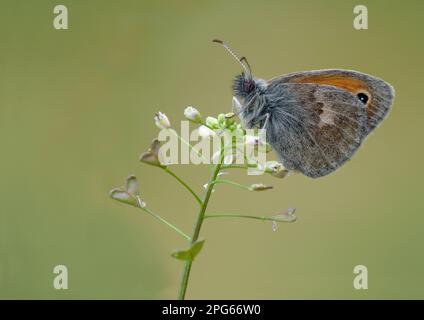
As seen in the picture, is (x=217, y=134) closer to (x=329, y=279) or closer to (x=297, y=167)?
(x=297, y=167)

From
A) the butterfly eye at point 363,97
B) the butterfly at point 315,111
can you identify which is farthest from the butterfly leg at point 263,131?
the butterfly eye at point 363,97

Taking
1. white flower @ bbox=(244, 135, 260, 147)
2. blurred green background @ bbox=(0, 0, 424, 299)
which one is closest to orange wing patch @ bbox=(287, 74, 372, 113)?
white flower @ bbox=(244, 135, 260, 147)

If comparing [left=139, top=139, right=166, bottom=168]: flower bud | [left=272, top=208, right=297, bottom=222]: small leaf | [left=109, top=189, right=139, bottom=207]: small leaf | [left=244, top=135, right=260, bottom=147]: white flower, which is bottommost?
[left=272, top=208, right=297, bottom=222]: small leaf

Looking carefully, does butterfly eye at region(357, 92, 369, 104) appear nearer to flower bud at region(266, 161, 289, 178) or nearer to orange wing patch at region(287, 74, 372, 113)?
orange wing patch at region(287, 74, 372, 113)

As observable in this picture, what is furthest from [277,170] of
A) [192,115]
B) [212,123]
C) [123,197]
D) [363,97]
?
[363,97]

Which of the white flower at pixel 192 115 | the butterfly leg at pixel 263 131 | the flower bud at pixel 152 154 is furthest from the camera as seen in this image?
the butterfly leg at pixel 263 131

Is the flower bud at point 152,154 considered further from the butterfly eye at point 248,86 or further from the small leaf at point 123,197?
the butterfly eye at point 248,86

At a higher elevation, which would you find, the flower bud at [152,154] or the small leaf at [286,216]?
the flower bud at [152,154]

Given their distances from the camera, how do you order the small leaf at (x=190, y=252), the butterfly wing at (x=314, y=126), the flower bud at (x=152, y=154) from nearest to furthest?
the small leaf at (x=190, y=252) → the flower bud at (x=152, y=154) → the butterfly wing at (x=314, y=126)
